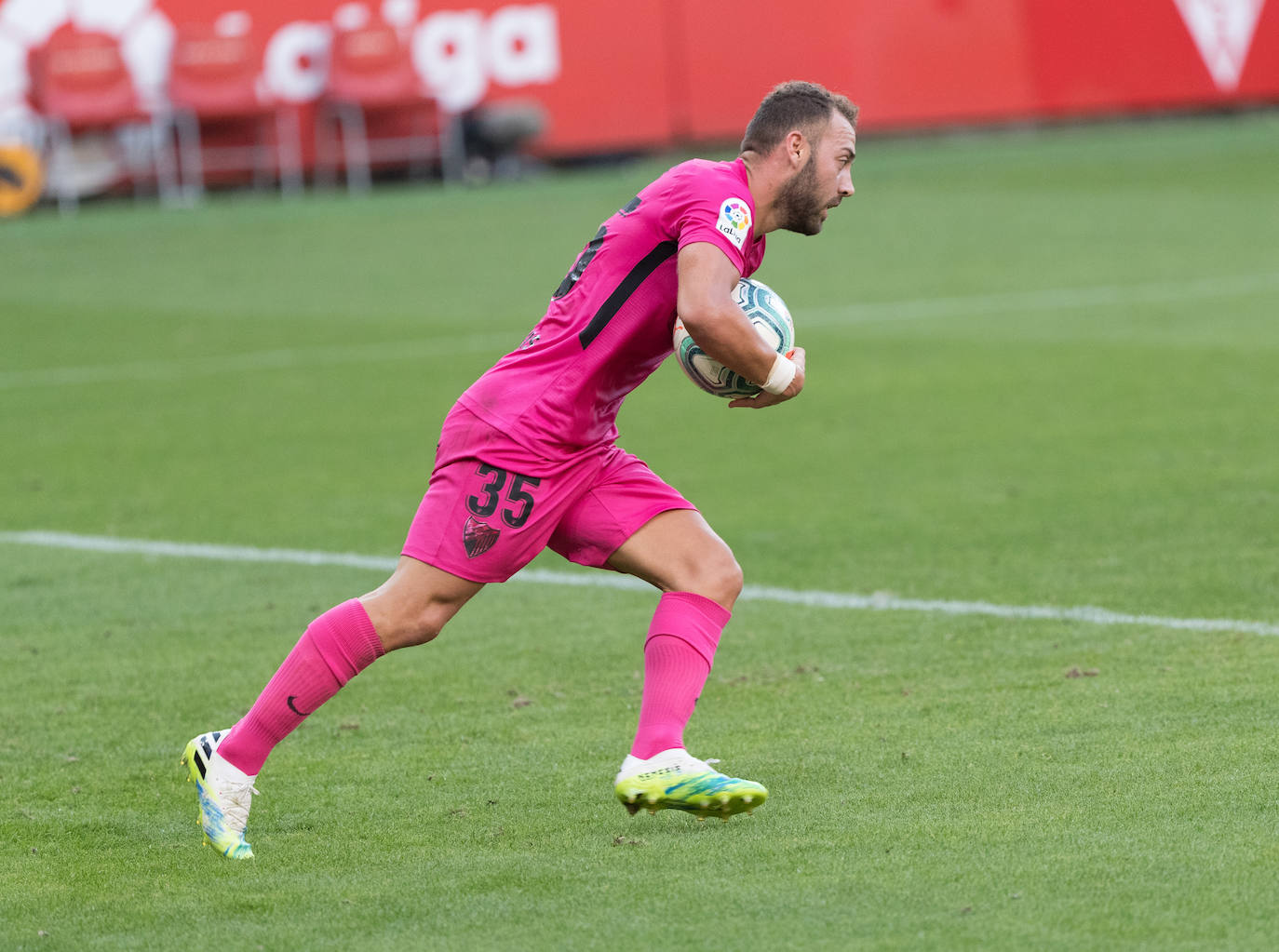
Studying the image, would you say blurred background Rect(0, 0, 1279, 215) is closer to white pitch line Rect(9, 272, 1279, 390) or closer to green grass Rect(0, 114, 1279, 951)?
green grass Rect(0, 114, 1279, 951)

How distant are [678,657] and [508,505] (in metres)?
0.58

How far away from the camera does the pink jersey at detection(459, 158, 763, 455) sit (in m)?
5.13

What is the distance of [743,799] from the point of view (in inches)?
192

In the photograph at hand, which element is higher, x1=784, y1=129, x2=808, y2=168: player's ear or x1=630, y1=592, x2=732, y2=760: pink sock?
x1=784, y1=129, x2=808, y2=168: player's ear

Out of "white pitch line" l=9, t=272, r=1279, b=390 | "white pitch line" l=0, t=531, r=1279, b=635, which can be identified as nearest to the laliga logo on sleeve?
"white pitch line" l=0, t=531, r=1279, b=635

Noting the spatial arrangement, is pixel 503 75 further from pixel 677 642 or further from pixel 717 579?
pixel 677 642

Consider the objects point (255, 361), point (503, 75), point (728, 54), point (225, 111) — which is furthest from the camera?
point (728, 54)

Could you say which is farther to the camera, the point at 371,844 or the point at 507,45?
the point at 507,45

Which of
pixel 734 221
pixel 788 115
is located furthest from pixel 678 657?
pixel 788 115

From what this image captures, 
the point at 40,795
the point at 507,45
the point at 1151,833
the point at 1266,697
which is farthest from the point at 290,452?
the point at 507,45

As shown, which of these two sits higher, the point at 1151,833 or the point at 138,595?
the point at 1151,833

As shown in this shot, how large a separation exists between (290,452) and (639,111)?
15247 millimetres

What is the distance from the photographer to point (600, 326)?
5.20 m

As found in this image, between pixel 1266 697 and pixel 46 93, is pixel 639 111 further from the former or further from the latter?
pixel 1266 697
